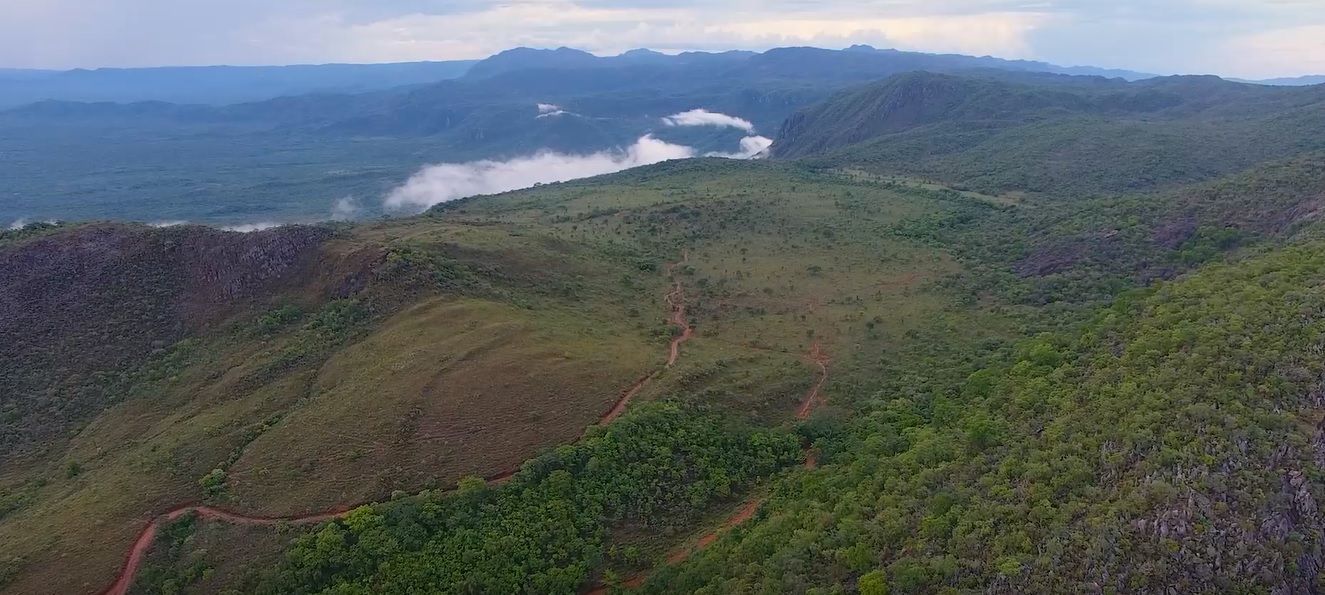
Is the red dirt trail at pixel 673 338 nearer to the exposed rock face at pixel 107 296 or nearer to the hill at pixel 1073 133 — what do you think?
the exposed rock face at pixel 107 296

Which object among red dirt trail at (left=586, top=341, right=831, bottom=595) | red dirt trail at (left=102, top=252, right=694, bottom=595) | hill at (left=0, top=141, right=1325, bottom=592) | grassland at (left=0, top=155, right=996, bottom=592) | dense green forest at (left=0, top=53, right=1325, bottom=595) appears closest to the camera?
dense green forest at (left=0, top=53, right=1325, bottom=595)

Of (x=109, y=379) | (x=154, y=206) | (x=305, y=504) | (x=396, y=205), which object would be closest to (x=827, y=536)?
(x=305, y=504)

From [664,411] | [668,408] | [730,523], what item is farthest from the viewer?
[668,408]

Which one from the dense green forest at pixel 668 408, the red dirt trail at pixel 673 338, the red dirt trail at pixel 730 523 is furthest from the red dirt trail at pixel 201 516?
the red dirt trail at pixel 730 523

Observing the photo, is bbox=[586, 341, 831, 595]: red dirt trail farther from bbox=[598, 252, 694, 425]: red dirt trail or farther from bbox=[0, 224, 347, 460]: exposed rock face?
bbox=[0, 224, 347, 460]: exposed rock face

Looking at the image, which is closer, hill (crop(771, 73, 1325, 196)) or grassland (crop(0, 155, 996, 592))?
grassland (crop(0, 155, 996, 592))

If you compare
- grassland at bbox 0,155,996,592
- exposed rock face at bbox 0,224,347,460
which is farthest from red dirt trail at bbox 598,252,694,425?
exposed rock face at bbox 0,224,347,460

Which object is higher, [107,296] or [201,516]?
[107,296]

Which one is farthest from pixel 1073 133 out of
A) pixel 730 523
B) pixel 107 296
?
pixel 107 296

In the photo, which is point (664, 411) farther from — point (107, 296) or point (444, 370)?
point (107, 296)

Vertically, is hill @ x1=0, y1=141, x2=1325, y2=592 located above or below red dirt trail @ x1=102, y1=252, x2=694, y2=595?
above
